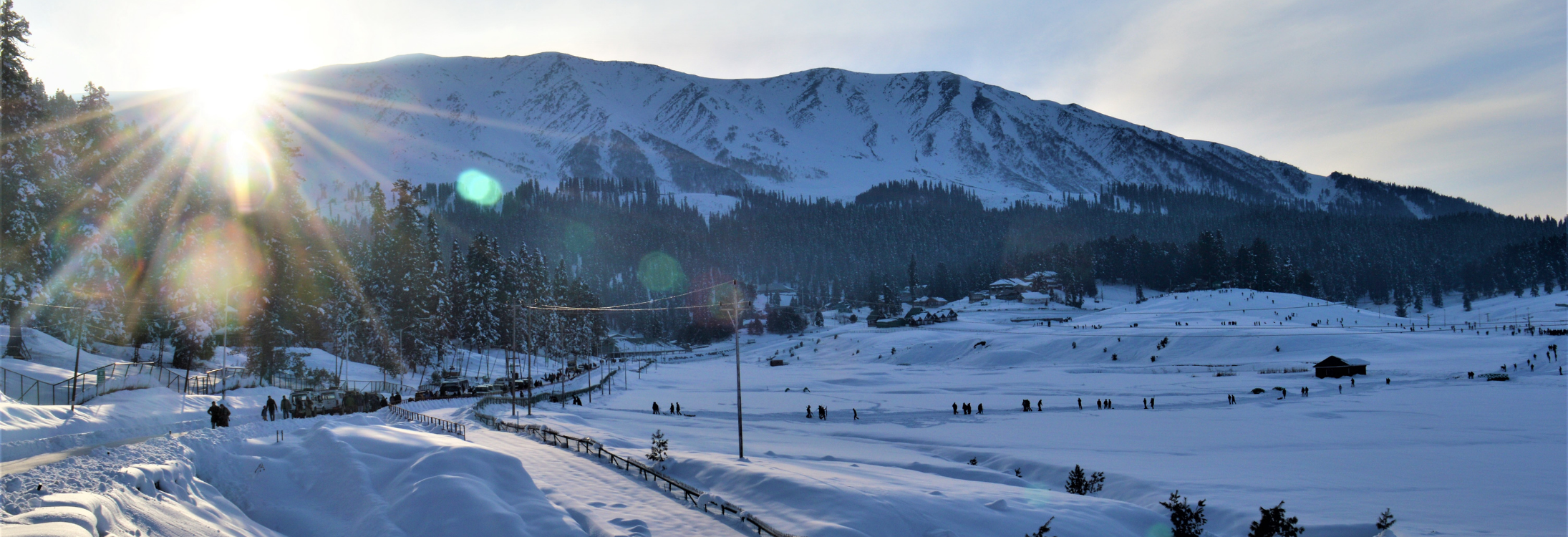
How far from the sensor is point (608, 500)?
60.8ft

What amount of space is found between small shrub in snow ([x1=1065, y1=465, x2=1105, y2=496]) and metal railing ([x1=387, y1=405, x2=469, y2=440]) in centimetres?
1927

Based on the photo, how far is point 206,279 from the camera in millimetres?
40688

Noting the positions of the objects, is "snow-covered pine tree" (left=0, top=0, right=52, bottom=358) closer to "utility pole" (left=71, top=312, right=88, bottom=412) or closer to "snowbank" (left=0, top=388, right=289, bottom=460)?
"utility pole" (left=71, top=312, right=88, bottom=412)

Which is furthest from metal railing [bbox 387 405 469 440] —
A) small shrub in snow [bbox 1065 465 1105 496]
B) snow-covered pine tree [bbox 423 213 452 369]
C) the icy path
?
snow-covered pine tree [bbox 423 213 452 369]

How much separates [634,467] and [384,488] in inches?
325

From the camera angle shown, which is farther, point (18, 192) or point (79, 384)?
point (18, 192)

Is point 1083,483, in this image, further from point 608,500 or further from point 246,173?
point 246,173

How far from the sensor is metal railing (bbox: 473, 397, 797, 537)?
16906mm

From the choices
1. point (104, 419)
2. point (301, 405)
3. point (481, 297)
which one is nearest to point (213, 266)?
point (301, 405)

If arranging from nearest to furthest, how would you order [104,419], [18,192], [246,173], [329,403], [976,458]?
[104,419] < [976,458] < [18,192] < [329,403] < [246,173]

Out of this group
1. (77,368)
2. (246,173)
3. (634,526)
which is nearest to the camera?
(634,526)

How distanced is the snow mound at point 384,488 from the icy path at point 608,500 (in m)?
0.88

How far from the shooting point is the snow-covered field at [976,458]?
52.4 ft

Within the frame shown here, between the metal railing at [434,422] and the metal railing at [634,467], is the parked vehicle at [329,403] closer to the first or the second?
the metal railing at [434,422]
